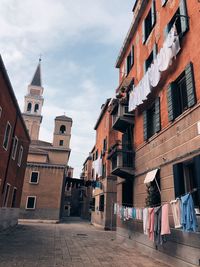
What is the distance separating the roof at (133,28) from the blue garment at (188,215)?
1252cm

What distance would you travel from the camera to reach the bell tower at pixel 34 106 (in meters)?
52.8

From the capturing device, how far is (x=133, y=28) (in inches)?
626

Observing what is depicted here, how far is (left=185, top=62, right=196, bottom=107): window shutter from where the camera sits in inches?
312

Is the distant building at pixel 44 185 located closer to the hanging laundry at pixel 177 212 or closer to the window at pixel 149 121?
the window at pixel 149 121

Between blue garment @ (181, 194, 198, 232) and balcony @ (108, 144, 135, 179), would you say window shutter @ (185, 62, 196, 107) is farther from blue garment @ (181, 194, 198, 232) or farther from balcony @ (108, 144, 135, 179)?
balcony @ (108, 144, 135, 179)

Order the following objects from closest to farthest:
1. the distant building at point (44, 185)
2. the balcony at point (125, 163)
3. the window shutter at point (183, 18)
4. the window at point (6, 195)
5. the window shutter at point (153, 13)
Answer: the window shutter at point (183, 18) < the window shutter at point (153, 13) < the balcony at point (125, 163) < the window at point (6, 195) < the distant building at point (44, 185)

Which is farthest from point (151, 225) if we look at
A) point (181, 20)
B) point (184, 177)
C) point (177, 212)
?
point (181, 20)

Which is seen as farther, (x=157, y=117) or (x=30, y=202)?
(x=30, y=202)

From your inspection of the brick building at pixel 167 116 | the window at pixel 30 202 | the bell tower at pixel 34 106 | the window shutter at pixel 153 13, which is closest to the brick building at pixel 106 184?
the brick building at pixel 167 116

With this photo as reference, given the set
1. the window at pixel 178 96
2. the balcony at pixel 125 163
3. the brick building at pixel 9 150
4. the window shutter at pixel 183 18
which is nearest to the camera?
the window shutter at pixel 183 18

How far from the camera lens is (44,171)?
32.8 meters

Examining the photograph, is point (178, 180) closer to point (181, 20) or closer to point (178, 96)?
point (178, 96)

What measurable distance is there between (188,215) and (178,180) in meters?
1.77

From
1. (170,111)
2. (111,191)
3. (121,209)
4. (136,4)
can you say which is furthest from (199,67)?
(111,191)
